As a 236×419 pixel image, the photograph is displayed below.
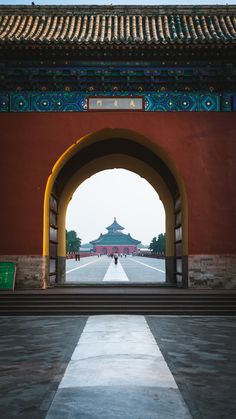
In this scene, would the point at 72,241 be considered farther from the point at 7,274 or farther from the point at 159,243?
the point at 7,274

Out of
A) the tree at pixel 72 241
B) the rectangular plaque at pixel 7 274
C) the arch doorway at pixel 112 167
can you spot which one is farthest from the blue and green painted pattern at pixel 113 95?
the tree at pixel 72 241

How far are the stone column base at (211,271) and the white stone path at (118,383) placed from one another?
3694mm

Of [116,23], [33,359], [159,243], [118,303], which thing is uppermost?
[116,23]

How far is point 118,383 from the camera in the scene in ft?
12.4

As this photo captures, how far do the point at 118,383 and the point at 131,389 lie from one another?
18cm

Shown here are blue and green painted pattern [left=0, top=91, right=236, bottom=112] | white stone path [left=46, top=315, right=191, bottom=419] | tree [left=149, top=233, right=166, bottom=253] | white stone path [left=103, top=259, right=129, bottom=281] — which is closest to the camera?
white stone path [left=46, top=315, right=191, bottom=419]

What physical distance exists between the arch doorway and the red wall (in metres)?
0.89

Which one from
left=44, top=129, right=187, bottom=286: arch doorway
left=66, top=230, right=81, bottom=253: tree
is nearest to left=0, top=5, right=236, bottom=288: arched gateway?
left=44, top=129, right=187, bottom=286: arch doorway

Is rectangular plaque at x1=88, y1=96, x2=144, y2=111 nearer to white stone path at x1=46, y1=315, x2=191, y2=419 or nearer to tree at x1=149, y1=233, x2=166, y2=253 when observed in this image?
white stone path at x1=46, y1=315, x2=191, y2=419

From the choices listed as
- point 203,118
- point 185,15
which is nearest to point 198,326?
point 203,118

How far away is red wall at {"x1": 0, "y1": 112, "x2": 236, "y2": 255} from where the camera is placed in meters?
9.56

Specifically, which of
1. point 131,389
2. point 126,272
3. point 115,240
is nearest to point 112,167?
point 126,272

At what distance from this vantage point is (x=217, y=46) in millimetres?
9273

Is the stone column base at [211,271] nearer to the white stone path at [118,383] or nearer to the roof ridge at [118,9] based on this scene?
the white stone path at [118,383]
